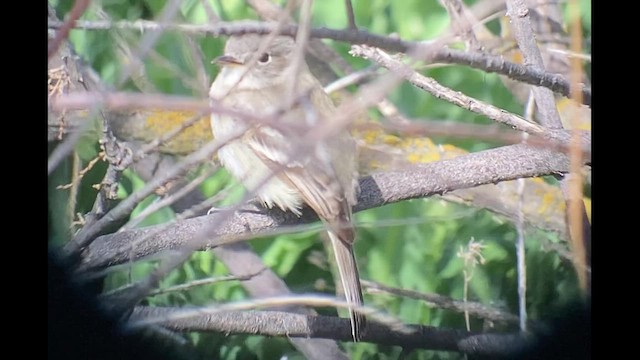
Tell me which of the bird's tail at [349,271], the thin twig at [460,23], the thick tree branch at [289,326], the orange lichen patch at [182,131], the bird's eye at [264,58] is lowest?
the thick tree branch at [289,326]

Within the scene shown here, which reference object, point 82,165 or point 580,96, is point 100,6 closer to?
point 82,165


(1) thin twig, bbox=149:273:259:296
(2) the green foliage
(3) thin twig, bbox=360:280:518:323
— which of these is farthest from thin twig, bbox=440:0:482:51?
(1) thin twig, bbox=149:273:259:296

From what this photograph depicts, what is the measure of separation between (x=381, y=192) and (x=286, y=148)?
21 cm

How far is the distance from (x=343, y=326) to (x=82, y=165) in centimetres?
54

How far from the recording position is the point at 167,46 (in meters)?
1.80

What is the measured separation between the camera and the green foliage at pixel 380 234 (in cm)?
181

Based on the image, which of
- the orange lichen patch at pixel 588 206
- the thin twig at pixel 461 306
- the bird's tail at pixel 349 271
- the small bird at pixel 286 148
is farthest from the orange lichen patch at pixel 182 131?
the orange lichen patch at pixel 588 206

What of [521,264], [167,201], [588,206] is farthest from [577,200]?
[167,201]

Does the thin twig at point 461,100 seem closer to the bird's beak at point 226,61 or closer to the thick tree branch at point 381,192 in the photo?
the thick tree branch at point 381,192

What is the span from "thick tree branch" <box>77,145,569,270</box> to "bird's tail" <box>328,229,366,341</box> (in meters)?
0.07

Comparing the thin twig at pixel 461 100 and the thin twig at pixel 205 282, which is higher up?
the thin twig at pixel 461 100

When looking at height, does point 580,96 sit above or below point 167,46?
below

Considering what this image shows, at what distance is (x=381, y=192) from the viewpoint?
1866mm

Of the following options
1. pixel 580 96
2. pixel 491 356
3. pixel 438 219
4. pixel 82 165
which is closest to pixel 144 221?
pixel 82 165
